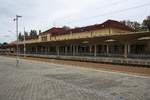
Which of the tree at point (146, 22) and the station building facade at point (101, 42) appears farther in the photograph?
the tree at point (146, 22)

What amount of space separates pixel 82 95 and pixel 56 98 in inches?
44.8

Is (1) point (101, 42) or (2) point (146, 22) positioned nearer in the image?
(1) point (101, 42)

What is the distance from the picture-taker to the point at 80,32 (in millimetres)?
59719

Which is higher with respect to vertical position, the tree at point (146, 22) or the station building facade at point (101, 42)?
the tree at point (146, 22)

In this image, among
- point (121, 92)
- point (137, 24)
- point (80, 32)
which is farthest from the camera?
point (137, 24)

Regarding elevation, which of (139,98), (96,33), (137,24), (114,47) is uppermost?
(137,24)

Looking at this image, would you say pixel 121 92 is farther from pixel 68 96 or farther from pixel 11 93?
pixel 11 93

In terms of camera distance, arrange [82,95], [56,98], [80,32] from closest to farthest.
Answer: [56,98]
[82,95]
[80,32]

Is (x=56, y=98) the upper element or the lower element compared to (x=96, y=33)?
lower

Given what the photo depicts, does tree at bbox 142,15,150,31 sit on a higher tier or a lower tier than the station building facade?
higher

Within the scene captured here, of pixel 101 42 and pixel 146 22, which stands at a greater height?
pixel 146 22

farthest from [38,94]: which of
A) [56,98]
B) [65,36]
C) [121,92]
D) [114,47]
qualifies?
[65,36]

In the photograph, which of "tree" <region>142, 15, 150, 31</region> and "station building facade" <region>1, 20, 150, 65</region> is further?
"tree" <region>142, 15, 150, 31</region>

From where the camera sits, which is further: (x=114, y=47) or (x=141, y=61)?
(x=114, y=47)
